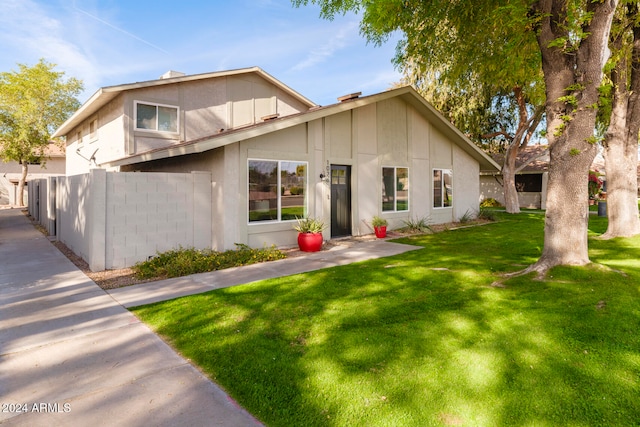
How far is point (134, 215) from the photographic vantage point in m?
8.05

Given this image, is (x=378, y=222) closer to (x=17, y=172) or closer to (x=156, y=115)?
(x=156, y=115)

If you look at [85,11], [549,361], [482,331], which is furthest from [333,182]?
[85,11]

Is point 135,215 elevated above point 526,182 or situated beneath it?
situated beneath

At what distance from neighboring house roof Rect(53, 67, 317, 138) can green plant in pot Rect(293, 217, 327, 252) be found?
7.32 m

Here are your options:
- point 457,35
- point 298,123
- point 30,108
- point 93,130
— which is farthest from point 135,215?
point 30,108

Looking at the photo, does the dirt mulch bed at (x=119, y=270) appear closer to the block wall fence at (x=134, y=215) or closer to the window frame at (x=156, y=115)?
the block wall fence at (x=134, y=215)

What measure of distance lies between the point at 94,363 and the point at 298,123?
7543 mm

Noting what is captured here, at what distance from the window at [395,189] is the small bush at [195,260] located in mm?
5497

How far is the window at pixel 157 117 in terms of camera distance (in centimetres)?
1264

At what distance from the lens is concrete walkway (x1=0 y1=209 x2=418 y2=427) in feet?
9.65

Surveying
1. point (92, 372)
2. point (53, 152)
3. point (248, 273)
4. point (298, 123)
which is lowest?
point (92, 372)

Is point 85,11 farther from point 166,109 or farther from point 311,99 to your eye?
point 311,99

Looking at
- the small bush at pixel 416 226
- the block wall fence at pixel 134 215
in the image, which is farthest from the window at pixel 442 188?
the block wall fence at pixel 134 215

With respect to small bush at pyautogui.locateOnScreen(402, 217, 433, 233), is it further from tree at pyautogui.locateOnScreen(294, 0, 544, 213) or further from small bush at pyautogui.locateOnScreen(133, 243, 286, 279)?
small bush at pyautogui.locateOnScreen(133, 243, 286, 279)
